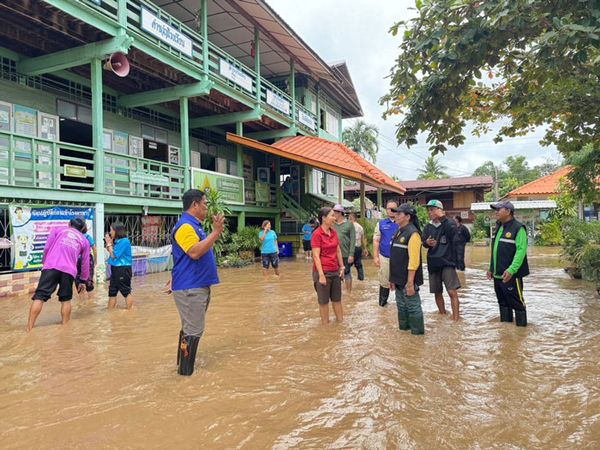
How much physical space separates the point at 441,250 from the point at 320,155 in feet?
32.8

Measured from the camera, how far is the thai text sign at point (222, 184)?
1270cm

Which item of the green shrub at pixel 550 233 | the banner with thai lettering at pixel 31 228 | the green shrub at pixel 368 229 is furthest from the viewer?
the green shrub at pixel 550 233

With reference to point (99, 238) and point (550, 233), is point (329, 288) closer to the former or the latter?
point (99, 238)

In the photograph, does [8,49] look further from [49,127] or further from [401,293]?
[401,293]

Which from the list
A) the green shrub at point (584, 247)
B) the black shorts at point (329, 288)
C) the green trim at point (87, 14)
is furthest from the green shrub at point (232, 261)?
the green shrub at point (584, 247)

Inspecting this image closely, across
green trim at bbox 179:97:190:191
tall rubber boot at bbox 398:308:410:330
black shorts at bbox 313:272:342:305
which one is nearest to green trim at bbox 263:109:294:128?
green trim at bbox 179:97:190:191

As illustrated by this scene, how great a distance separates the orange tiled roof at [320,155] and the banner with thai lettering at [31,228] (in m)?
7.17

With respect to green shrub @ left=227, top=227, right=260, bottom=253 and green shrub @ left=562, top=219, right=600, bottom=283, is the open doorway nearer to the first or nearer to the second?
green shrub @ left=227, top=227, right=260, bottom=253

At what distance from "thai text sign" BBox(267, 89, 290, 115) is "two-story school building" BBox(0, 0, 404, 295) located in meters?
0.05

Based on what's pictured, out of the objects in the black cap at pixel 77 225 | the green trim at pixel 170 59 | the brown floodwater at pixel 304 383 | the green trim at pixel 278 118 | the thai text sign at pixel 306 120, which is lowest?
the brown floodwater at pixel 304 383

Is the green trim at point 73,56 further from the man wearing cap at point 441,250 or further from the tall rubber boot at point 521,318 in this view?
the tall rubber boot at point 521,318

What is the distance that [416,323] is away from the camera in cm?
499

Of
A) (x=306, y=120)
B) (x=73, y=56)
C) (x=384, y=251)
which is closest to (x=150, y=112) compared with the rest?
(x=73, y=56)

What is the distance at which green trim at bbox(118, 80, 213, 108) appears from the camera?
12133 millimetres
